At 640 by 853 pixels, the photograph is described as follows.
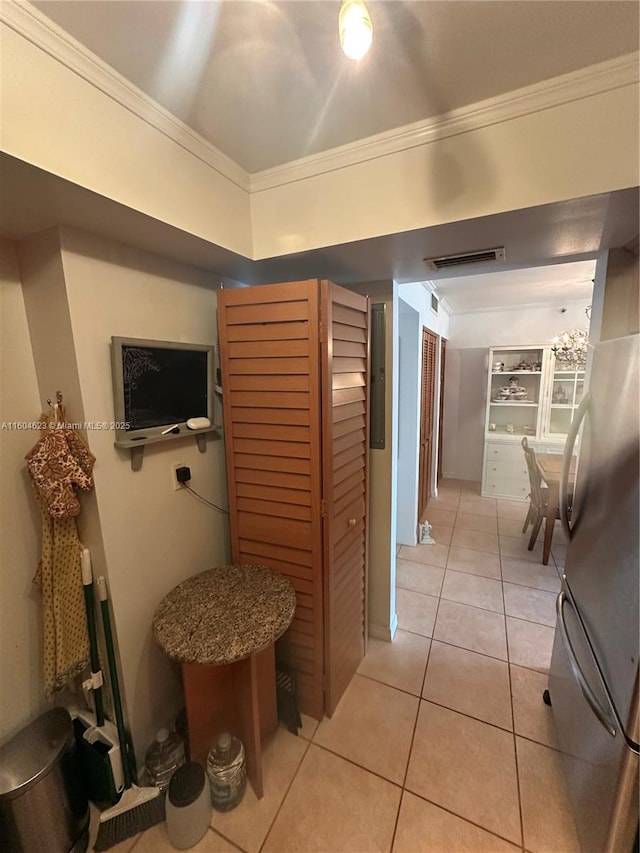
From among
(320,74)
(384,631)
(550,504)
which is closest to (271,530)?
(384,631)

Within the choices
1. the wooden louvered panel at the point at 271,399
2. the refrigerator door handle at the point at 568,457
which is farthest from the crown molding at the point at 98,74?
the refrigerator door handle at the point at 568,457

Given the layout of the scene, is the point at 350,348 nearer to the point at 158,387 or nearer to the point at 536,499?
the point at 158,387

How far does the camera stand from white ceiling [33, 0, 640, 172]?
0.78 meters

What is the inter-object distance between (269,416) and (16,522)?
3.13 ft

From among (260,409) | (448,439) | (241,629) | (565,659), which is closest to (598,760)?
(565,659)

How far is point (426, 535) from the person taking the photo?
3.34m

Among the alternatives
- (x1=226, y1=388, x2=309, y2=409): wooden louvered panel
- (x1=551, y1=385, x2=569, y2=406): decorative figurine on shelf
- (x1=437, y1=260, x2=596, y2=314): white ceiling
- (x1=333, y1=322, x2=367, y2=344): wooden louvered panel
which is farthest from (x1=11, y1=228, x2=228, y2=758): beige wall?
(x1=551, y1=385, x2=569, y2=406): decorative figurine on shelf

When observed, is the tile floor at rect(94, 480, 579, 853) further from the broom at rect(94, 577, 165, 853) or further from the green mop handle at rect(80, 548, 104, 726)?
the green mop handle at rect(80, 548, 104, 726)

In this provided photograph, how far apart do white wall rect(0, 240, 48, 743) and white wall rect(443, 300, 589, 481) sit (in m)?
4.73

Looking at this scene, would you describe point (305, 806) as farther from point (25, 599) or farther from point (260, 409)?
point (260, 409)

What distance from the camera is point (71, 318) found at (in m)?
1.10

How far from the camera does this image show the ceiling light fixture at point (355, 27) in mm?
619

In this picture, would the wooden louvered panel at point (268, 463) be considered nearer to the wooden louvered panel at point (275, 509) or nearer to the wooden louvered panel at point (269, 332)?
the wooden louvered panel at point (275, 509)

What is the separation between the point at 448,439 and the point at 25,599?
490 cm
